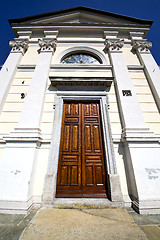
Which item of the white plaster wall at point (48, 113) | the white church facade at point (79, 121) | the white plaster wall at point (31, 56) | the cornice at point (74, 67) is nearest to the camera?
the white church facade at point (79, 121)

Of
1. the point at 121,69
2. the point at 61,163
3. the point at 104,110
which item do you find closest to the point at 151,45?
the point at 121,69

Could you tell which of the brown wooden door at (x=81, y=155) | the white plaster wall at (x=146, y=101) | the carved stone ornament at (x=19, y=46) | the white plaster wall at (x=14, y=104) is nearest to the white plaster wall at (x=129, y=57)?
the white plaster wall at (x=146, y=101)

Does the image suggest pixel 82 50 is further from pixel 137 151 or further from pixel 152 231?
pixel 152 231

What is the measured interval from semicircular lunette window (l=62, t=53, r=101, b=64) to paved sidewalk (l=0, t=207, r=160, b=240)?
6.35 metres

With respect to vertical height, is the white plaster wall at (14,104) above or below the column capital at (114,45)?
below

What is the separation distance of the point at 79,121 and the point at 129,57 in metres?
4.71

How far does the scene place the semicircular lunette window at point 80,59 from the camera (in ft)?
18.7

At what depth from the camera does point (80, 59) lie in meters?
5.77

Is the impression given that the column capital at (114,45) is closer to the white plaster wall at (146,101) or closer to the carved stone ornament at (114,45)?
the carved stone ornament at (114,45)

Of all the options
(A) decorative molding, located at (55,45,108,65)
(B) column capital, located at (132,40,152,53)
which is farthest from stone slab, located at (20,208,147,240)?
(B) column capital, located at (132,40,152,53)

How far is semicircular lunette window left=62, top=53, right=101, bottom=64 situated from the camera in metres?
5.71

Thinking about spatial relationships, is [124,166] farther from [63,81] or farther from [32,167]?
[63,81]

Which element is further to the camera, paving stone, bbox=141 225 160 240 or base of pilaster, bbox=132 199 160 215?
base of pilaster, bbox=132 199 160 215

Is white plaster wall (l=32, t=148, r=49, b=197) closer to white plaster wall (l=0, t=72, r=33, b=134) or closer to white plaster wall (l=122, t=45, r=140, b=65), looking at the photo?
white plaster wall (l=0, t=72, r=33, b=134)
